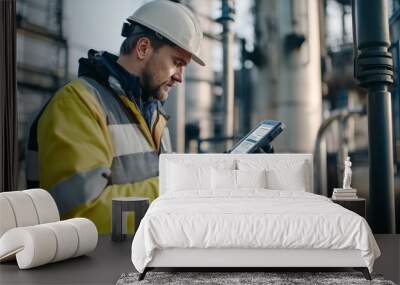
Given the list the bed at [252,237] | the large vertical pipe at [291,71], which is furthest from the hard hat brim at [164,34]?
the bed at [252,237]

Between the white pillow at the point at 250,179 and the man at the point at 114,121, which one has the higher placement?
the man at the point at 114,121

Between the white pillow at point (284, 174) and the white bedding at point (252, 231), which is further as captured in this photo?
the white pillow at point (284, 174)

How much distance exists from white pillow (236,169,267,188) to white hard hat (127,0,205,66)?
1372 millimetres

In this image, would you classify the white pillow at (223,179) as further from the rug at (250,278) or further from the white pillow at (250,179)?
the rug at (250,278)

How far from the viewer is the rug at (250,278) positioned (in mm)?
2990

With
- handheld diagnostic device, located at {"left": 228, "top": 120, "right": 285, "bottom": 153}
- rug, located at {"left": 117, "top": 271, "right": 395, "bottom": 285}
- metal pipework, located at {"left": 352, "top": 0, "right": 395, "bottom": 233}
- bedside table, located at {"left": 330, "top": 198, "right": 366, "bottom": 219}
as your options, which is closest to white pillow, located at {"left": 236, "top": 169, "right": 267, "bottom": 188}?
handheld diagnostic device, located at {"left": 228, "top": 120, "right": 285, "bottom": 153}

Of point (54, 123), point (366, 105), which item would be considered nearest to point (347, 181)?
point (366, 105)

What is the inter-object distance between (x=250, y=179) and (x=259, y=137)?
2.23 ft

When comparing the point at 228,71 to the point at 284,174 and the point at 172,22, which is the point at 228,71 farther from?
the point at 284,174

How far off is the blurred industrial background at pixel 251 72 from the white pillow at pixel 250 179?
23.5 inches

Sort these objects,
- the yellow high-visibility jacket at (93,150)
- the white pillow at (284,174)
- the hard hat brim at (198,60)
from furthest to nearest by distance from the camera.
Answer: the hard hat brim at (198,60), the yellow high-visibility jacket at (93,150), the white pillow at (284,174)

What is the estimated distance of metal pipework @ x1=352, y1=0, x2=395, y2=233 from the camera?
466cm

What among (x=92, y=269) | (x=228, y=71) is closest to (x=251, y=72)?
(x=228, y=71)

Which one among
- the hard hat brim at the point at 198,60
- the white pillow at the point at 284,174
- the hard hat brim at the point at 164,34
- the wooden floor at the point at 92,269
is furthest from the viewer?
the hard hat brim at the point at 198,60
